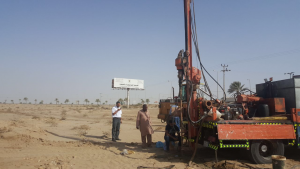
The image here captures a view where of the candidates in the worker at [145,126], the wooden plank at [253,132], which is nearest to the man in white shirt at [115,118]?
the worker at [145,126]

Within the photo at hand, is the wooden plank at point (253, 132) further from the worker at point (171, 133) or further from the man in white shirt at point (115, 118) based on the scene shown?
the man in white shirt at point (115, 118)

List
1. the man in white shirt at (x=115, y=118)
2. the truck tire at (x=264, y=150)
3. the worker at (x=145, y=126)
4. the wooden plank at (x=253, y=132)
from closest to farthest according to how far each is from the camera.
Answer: the wooden plank at (x=253, y=132), the truck tire at (x=264, y=150), the worker at (x=145, y=126), the man in white shirt at (x=115, y=118)

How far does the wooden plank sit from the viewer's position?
598 centimetres

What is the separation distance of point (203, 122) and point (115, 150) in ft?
11.5

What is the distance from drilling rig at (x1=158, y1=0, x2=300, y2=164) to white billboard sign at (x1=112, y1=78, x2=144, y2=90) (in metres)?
49.5

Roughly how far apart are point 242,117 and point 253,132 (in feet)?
1.88

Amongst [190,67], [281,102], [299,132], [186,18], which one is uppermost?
[186,18]

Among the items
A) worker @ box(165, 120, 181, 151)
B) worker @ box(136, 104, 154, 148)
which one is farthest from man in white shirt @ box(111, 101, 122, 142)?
worker @ box(165, 120, 181, 151)

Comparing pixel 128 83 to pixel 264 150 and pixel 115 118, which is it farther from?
pixel 264 150

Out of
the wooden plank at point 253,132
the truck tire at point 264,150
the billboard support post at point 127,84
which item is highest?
the billboard support post at point 127,84

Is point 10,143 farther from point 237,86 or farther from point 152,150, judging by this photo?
point 237,86

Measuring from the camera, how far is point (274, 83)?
7.67 meters

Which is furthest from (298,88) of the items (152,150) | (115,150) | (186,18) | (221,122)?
(115,150)

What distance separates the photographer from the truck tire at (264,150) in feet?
20.6
